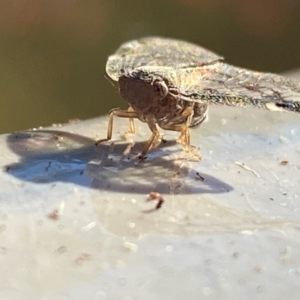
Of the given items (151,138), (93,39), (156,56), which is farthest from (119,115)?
(93,39)

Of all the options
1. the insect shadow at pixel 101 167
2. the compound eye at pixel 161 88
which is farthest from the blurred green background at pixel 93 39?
the compound eye at pixel 161 88

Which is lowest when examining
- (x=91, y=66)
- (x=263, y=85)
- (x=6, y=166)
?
(x=91, y=66)

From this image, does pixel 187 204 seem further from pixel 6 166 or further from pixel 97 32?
pixel 97 32

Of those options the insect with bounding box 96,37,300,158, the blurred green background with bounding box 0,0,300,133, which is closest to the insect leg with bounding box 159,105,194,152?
the insect with bounding box 96,37,300,158

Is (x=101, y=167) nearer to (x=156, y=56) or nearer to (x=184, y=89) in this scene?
(x=184, y=89)

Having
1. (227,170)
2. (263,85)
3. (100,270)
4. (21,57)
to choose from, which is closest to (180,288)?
(100,270)

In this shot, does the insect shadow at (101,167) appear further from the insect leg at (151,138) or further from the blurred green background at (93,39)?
the blurred green background at (93,39)
